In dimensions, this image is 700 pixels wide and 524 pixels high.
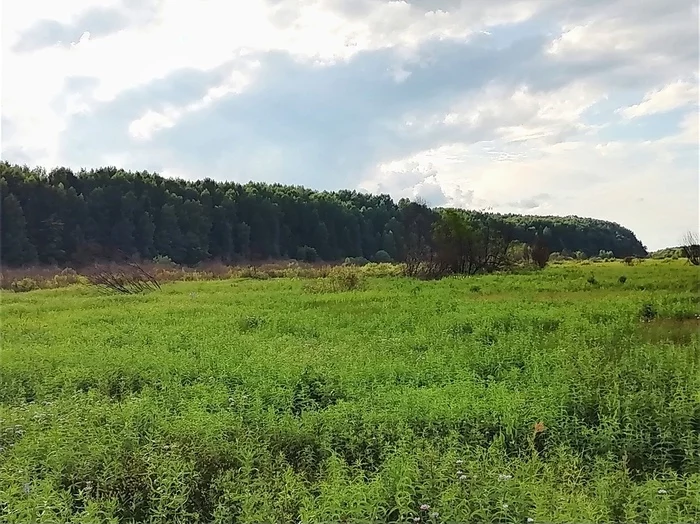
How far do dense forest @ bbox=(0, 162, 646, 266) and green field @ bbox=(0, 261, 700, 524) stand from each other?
23664 millimetres

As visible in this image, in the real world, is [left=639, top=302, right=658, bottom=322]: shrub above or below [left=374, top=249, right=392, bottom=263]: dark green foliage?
below

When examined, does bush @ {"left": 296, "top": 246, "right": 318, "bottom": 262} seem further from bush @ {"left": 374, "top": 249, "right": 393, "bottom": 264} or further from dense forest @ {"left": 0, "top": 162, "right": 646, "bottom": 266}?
bush @ {"left": 374, "top": 249, "right": 393, "bottom": 264}

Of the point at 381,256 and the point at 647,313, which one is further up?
the point at 381,256

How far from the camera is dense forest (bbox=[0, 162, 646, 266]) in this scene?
43.9 metres

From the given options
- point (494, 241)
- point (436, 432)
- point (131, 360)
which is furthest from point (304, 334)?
point (494, 241)

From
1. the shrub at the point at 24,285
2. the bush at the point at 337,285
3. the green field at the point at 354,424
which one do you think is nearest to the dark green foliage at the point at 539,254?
the bush at the point at 337,285

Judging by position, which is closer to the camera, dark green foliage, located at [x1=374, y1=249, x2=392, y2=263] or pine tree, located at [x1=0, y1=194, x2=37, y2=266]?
pine tree, located at [x1=0, y1=194, x2=37, y2=266]

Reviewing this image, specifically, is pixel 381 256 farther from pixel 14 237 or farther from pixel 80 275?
pixel 80 275

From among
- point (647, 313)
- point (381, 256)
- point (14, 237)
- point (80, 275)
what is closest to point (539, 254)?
point (647, 313)

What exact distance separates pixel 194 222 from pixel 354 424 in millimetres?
Answer: 55043

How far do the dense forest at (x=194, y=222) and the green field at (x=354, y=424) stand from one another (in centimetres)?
2366

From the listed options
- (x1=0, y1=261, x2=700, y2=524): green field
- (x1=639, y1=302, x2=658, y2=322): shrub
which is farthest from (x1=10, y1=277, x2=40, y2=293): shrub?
(x1=639, y1=302, x2=658, y2=322): shrub

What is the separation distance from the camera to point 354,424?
648 cm

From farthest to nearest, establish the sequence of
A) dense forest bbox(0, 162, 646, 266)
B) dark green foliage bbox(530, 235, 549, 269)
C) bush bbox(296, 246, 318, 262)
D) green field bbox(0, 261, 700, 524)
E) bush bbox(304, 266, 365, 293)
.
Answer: bush bbox(296, 246, 318, 262), dense forest bbox(0, 162, 646, 266), dark green foliage bbox(530, 235, 549, 269), bush bbox(304, 266, 365, 293), green field bbox(0, 261, 700, 524)
